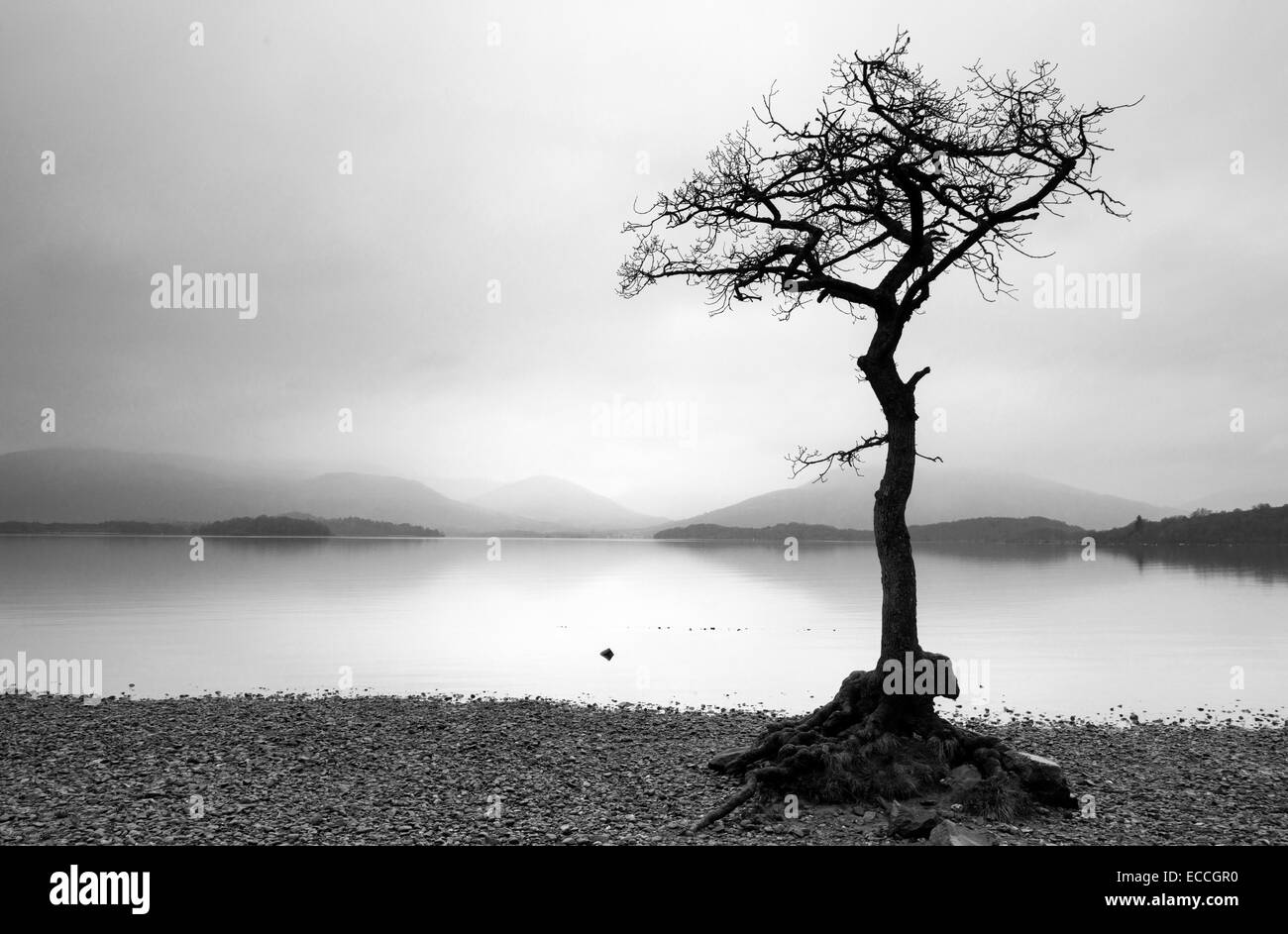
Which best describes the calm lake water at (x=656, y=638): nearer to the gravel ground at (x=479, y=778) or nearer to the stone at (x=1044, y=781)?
the gravel ground at (x=479, y=778)

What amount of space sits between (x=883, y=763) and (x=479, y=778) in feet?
20.6

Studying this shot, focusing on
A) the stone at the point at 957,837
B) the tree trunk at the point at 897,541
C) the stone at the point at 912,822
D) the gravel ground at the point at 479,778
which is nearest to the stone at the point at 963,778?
the gravel ground at the point at 479,778

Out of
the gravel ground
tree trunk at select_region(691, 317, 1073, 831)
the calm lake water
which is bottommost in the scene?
the calm lake water

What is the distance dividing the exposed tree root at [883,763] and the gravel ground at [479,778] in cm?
37

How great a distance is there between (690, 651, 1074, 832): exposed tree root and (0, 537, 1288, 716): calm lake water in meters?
7.46

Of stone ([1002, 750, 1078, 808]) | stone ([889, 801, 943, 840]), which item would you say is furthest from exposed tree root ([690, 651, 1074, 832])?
stone ([889, 801, 943, 840])

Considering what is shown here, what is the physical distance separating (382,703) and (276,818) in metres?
8.70

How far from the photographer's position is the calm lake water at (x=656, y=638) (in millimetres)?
23156

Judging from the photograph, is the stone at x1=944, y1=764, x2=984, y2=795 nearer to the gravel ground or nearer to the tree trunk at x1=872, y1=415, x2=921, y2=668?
the gravel ground

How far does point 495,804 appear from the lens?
10992 mm

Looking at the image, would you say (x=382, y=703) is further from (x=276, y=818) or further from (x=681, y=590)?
(x=681, y=590)

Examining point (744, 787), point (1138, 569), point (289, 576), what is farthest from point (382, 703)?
point (1138, 569)

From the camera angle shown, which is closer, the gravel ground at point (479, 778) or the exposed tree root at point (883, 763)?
the gravel ground at point (479, 778)

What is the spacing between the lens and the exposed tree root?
11211mm
